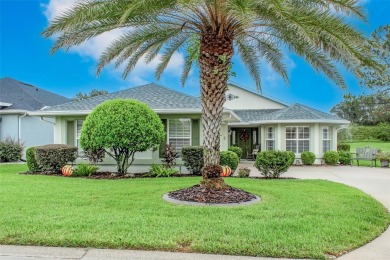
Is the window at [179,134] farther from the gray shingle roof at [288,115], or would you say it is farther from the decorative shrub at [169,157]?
the gray shingle roof at [288,115]

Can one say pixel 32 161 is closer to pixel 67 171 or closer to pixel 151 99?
pixel 67 171

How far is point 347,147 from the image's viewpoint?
A: 2522 cm

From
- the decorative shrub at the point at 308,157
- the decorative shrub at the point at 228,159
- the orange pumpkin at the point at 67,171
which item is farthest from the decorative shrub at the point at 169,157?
the decorative shrub at the point at 308,157

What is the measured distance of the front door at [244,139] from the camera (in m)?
25.4

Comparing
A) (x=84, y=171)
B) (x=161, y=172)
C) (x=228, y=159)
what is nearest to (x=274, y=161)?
(x=228, y=159)

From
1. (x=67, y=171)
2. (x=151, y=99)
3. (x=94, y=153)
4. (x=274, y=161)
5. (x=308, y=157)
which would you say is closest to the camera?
(x=274, y=161)

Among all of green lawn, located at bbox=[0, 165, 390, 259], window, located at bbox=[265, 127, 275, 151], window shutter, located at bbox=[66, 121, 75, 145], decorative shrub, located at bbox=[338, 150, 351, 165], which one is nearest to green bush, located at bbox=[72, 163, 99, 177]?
window shutter, located at bbox=[66, 121, 75, 145]

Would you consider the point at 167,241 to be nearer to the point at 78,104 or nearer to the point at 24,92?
the point at 78,104

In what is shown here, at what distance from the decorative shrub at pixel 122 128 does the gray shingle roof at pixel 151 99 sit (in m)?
2.80

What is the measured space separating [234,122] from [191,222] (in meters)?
17.2

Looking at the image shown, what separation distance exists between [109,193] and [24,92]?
65.5 ft

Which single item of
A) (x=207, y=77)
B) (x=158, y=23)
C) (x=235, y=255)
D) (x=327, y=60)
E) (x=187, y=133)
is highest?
(x=158, y=23)

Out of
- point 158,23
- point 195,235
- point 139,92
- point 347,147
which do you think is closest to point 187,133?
point 139,92

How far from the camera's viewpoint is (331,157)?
20734 millimetres
